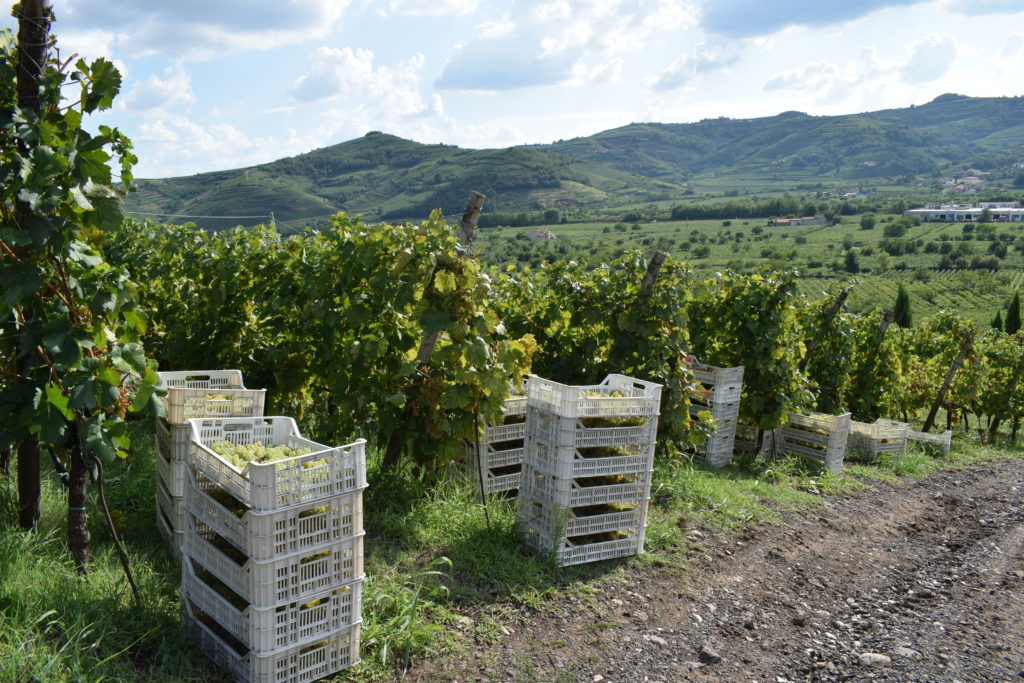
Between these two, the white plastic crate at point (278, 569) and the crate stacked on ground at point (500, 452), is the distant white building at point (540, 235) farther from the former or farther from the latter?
the white plastic crate at point (278, 569)

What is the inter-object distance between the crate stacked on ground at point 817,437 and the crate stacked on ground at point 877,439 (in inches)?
62.4

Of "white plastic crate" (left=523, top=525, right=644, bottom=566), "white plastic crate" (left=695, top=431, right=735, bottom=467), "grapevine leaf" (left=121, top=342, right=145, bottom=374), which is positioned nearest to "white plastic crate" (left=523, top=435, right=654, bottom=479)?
"white plastic crate" (left=523, top=525, right=644, bottom=566)

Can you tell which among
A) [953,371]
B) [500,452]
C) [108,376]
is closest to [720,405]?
[500,452]

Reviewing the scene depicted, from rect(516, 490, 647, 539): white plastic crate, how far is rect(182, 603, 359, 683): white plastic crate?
72.8 inches

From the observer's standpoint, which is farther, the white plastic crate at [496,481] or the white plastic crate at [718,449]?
the white plastic crate at [718,449]

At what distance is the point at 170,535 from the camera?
469 cm

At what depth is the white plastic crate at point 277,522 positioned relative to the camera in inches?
135

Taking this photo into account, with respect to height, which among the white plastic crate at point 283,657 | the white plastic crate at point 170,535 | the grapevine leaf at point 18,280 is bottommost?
the white plastic crate at point 283,657

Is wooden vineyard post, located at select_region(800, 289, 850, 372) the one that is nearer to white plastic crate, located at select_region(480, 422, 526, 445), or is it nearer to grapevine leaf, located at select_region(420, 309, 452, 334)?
white plastic crate, located at select_region(480, 422, 526, 445)

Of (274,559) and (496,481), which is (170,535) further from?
(496,481)

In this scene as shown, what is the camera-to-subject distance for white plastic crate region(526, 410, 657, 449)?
5.20 meters

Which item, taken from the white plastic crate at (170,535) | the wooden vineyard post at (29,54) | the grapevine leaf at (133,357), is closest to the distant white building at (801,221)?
the white plastic crate at (170,535)

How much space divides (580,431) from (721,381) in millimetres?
4431

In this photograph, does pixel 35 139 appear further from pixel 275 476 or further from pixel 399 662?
pixel 399 662
